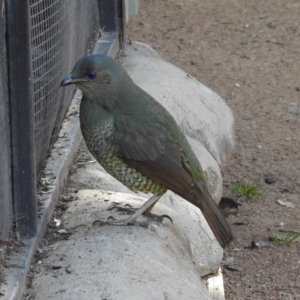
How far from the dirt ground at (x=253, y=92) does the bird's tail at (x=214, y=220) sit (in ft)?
2.89

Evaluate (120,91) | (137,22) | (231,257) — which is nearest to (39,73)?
(120,91)

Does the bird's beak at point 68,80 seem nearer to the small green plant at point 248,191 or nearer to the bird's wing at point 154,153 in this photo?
the bird's wing at point 154,153

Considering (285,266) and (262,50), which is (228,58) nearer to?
(262,50)

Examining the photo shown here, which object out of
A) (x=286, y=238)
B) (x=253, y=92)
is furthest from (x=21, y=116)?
(x=253, y=92)

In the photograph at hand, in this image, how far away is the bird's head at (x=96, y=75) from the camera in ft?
13.5

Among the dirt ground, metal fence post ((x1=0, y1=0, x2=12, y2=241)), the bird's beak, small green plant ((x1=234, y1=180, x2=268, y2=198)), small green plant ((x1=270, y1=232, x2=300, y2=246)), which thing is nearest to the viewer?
metal fence post ((x1=0, y1=0, x2=12, y2=241))

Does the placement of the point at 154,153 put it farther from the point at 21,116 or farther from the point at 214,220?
the point at 21,116

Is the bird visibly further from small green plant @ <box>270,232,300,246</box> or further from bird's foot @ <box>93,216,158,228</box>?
→ small green plant @ <box>270,232,300,246</box>

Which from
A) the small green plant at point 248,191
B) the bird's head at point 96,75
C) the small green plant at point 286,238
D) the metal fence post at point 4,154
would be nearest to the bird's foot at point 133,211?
the bird's head at point 96,75

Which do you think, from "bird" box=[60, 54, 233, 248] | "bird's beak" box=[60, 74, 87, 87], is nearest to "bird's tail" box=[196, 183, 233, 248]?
"bird" box=[60, 54, 233, 248]

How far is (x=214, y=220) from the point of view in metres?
4.25

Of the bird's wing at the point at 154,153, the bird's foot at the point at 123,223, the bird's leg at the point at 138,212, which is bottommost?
the bird's foot at the point at 123,223

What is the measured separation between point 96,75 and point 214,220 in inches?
36.7

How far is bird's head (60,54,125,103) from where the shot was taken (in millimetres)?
4121
